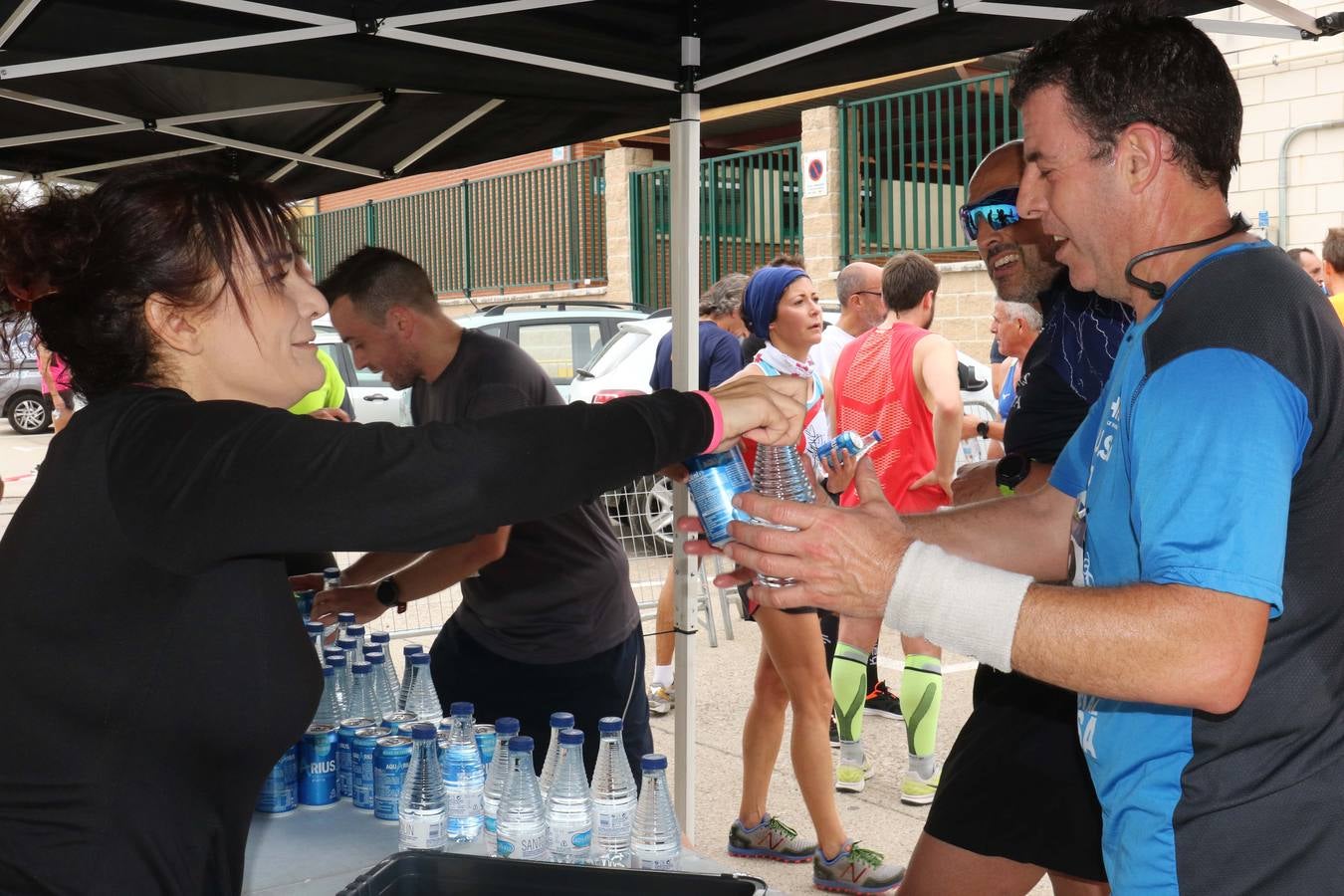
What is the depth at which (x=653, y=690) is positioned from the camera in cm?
632

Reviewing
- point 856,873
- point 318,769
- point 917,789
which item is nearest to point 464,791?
point 318,769

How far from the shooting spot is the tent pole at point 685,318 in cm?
387

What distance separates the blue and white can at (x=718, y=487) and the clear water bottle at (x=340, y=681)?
1.15 m

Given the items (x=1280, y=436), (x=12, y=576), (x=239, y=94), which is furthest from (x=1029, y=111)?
(x=239, y=94)

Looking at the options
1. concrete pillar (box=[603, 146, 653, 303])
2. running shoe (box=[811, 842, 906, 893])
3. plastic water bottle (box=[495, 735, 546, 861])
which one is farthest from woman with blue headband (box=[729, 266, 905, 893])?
concrete pillar (box=[603, 146, 653, 303])

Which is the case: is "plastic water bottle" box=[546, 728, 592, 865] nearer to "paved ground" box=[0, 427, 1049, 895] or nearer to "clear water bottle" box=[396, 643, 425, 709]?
"clear water bottle" box=[396, 643, 425, 709]

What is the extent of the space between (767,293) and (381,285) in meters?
1.96

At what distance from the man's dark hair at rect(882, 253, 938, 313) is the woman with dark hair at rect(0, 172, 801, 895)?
451cm

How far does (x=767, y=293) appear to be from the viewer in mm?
5219

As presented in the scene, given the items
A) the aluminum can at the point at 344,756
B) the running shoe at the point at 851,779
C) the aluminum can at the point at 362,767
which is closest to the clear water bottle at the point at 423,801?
the aluminum can at the point at 362,767

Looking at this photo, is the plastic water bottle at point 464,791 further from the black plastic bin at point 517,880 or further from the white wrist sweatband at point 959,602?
the white wrist sweatband at point 959,602

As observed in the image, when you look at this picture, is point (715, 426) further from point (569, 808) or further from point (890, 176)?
point (890, 176)

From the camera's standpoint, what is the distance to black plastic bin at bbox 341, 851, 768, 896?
187 cm

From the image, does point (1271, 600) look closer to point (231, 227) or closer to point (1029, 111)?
point (1029, 111)
